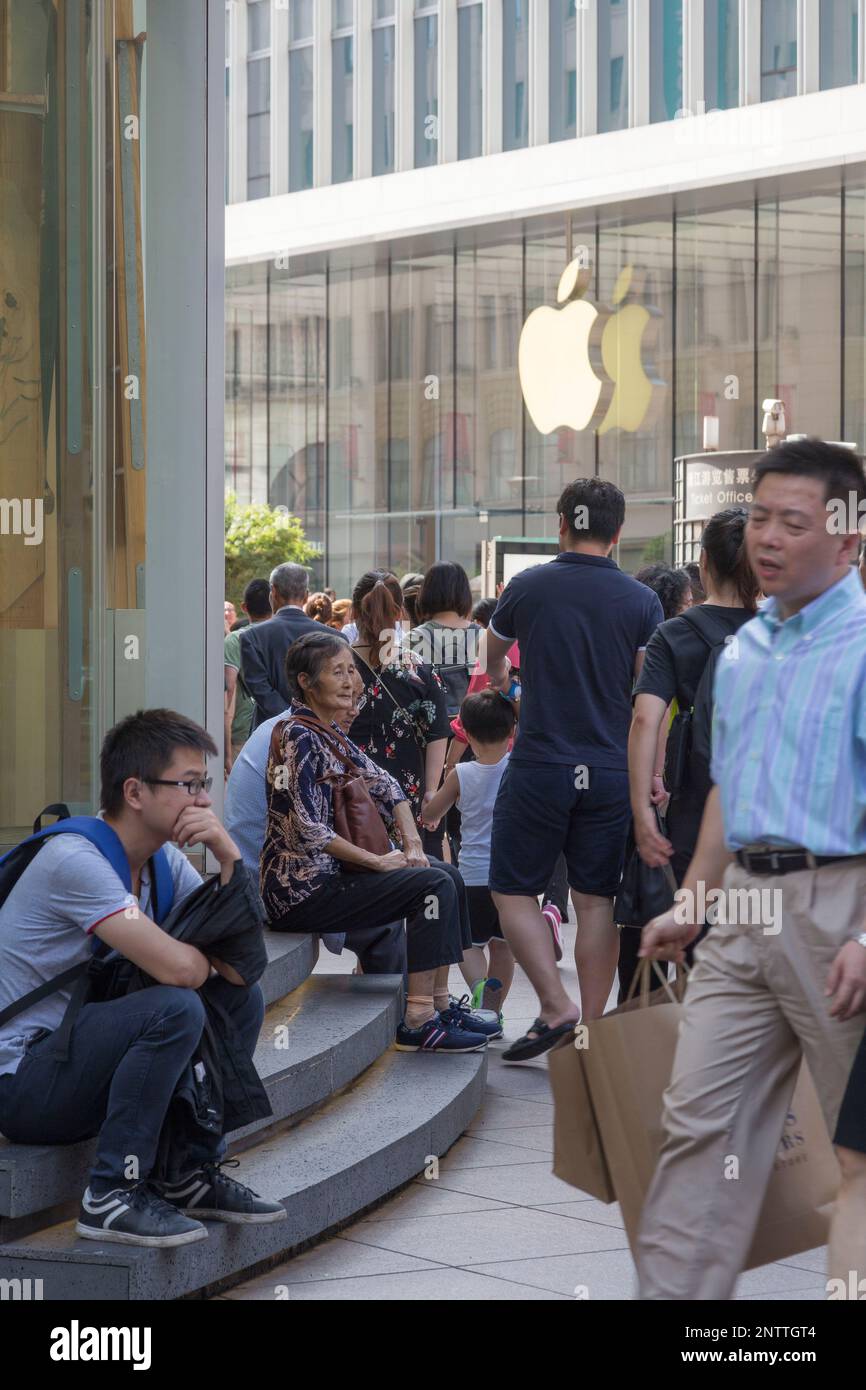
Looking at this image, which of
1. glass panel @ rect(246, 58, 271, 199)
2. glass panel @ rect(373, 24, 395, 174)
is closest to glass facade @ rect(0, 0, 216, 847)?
glass panel @ rect(373, 24, 395, 174)

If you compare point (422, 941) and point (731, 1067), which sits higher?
point (731, 1067)

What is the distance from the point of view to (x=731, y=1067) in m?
3.39

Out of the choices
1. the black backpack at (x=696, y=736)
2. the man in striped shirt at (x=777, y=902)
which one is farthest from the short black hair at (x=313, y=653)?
the man in striped shirt at (x=777, y=902)

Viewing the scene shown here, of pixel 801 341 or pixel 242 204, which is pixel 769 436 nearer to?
pixel 801 341

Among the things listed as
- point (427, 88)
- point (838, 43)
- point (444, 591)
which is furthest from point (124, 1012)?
point (427, 88)

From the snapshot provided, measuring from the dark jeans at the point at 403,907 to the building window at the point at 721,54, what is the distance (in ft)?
95.6

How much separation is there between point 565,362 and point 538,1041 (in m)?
24.8

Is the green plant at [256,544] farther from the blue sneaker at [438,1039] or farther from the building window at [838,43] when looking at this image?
the blue sneaker at [438,1039]

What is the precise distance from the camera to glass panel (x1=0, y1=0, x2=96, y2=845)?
6.79 m

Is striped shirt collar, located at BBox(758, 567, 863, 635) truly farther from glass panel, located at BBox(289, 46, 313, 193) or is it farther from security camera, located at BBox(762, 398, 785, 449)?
glass panel, located at BBox(289, 46, 313, 193)

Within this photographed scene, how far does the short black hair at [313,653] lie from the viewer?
22.0 ft
